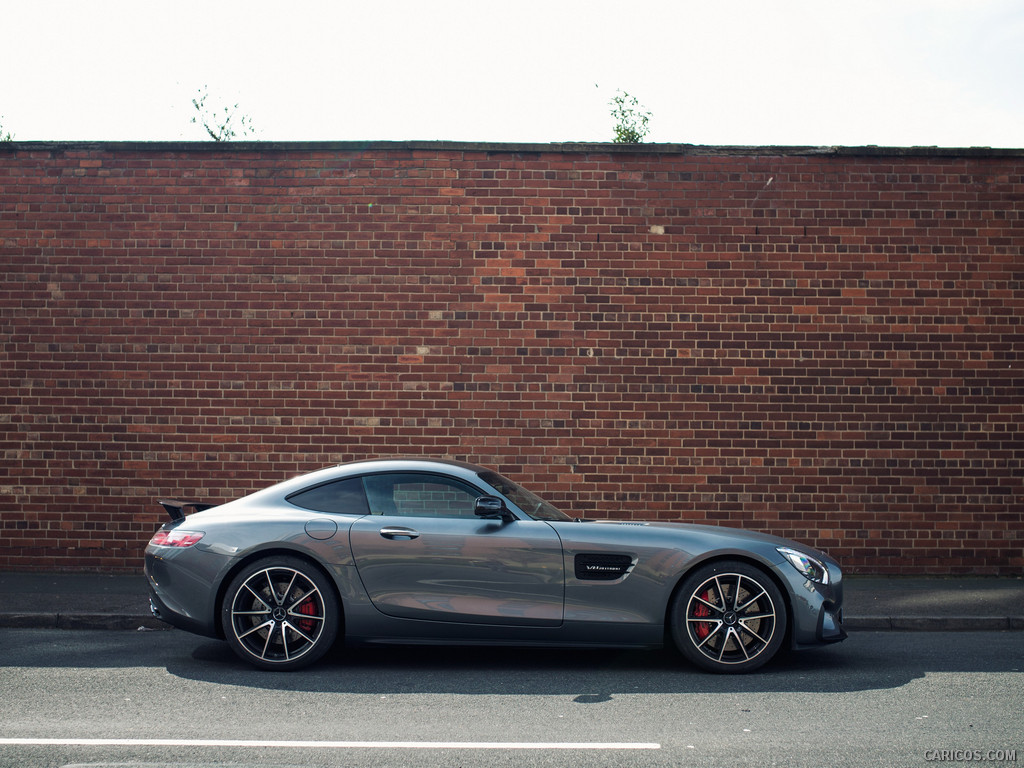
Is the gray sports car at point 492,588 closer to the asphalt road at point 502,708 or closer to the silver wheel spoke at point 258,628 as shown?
the silver wheel spoke at point 258,628

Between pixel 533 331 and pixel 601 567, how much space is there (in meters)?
4.27

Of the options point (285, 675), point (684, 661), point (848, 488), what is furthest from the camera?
point (848, 488)

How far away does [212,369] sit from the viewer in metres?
9.77

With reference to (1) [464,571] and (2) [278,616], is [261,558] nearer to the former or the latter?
(2) [278,616]

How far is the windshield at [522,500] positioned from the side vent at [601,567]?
446 millimetres

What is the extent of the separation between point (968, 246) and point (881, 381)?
1.73 metres

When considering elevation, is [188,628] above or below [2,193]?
below

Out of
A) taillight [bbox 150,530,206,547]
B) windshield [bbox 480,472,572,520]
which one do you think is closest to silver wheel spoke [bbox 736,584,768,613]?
windshield [bbox 480,472,572,520]

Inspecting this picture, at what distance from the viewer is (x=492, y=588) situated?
5.81 m

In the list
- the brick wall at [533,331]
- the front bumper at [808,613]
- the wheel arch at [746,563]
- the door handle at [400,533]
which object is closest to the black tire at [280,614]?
the door handle at [400,533]

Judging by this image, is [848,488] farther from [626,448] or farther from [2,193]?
[2,193]

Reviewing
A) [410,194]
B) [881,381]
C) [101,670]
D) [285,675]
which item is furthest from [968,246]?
[101,670]

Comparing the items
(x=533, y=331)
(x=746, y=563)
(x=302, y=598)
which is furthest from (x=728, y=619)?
(x=533, y=331)

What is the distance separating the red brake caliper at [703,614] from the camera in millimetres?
5816
